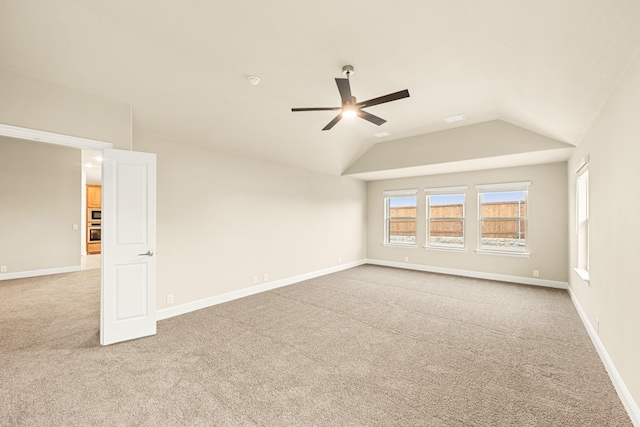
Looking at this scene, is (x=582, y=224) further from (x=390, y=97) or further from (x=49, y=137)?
(x=49, y=137)

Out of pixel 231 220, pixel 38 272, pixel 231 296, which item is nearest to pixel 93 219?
pixel 38 272

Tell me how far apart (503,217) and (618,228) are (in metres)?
4.08

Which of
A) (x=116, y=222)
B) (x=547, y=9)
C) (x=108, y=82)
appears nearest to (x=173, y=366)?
(x=116, y=222)

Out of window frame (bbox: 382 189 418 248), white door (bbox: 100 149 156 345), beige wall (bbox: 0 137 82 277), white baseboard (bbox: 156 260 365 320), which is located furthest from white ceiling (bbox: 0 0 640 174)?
beige wall (bbox: 0 137 82 277)

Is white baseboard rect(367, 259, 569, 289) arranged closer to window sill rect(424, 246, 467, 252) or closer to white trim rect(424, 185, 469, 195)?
window sill rect(424, 246, 467, 252)

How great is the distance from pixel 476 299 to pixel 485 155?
Answer: 253 centimetres

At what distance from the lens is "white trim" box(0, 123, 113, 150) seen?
8.53 ft

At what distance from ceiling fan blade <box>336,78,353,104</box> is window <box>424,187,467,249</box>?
15.6 ft

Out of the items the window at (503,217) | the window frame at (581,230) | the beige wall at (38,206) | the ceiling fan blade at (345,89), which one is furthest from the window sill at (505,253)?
the beige wall at (38,206)

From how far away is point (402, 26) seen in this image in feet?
7.62

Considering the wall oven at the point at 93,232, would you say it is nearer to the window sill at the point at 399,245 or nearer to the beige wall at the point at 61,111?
the beige wall at the point at 61,111

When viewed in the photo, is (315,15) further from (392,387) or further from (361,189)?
(361,189)

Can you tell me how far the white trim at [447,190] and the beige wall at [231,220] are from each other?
2.41 metres

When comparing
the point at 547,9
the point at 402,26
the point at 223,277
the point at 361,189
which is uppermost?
the point at 402,26
